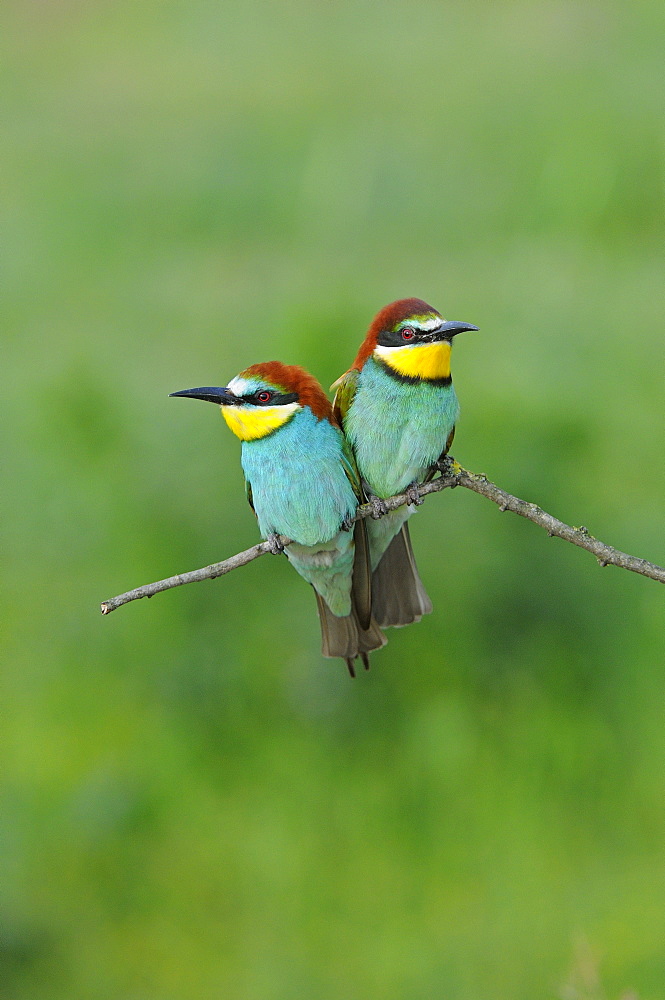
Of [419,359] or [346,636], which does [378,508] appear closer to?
[419,359]

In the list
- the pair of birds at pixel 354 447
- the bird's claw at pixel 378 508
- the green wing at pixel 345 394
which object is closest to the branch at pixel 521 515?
the bird's claw at pixel 378 508

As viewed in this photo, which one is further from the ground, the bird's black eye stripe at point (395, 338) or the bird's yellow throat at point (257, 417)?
the bird's black eye stripe at point (395, 338)

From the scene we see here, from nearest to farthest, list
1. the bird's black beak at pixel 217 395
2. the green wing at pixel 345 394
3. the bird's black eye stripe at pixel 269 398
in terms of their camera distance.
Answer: the bird's black beak at pixel 217 395 < the bird's black eye stripe at pixel 269 398 < the green wing at pixel 345 394

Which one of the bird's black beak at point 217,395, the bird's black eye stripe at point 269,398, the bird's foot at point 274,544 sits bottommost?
the bird's foot at point 274,544

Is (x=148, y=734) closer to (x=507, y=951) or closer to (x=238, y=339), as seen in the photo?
(x=507, y=951)

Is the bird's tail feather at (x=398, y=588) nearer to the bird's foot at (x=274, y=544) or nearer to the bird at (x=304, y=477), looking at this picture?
the bird at (x=304, y=477)

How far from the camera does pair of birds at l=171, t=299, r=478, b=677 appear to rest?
7.12 ft

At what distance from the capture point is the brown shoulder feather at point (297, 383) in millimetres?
2090

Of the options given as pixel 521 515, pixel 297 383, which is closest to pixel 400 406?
pixel 297 383

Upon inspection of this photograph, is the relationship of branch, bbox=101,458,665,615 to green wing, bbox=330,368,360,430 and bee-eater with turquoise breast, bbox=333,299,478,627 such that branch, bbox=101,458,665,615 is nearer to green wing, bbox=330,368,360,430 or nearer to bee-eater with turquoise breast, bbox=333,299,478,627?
bee-eater with turquoise breast, bbox=333,299,478,627

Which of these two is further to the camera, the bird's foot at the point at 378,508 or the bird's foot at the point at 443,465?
the bird's foot at the point at 443,465

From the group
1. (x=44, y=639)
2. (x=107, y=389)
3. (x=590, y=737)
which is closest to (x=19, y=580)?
(x=44, y=639)

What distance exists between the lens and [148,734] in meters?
3.71

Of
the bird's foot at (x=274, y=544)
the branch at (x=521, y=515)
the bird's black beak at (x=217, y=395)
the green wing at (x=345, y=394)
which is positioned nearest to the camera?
the branch at (x=521, y=515)
